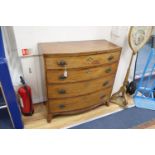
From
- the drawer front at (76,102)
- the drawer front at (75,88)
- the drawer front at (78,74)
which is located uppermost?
the drawer front at (78,74)

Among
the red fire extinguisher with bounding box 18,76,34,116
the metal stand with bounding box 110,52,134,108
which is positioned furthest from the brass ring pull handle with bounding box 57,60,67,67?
the metal stand with bounding box 110,52,134,108

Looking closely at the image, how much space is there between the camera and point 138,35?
1812 millimetres

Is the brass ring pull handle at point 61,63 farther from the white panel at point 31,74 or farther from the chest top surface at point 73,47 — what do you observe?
the white panel at point 31,74

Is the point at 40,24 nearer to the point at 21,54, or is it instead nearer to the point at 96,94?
the point at 21,54

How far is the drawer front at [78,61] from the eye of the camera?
4.69 ft

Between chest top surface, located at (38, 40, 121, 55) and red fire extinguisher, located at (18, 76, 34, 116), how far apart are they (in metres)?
0.51

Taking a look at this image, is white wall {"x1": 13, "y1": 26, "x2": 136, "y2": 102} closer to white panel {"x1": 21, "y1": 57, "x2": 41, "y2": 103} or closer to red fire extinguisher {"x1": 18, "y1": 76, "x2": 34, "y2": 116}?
white panel {"x1": 21, "y1": 57, "x2": 41, "y2": 103}

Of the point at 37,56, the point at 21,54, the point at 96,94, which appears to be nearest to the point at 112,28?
the point at 96,94

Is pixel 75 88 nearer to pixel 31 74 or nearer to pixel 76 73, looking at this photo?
pixel 76 73

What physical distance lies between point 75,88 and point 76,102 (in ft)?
0.75

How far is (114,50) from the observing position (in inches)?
65.4

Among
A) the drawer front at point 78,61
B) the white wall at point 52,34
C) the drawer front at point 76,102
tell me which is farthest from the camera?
the drawer front at point 76,102

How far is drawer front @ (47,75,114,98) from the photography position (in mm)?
1615

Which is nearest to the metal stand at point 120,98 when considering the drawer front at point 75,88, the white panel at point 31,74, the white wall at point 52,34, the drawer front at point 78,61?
the drawer front at point 75,88
